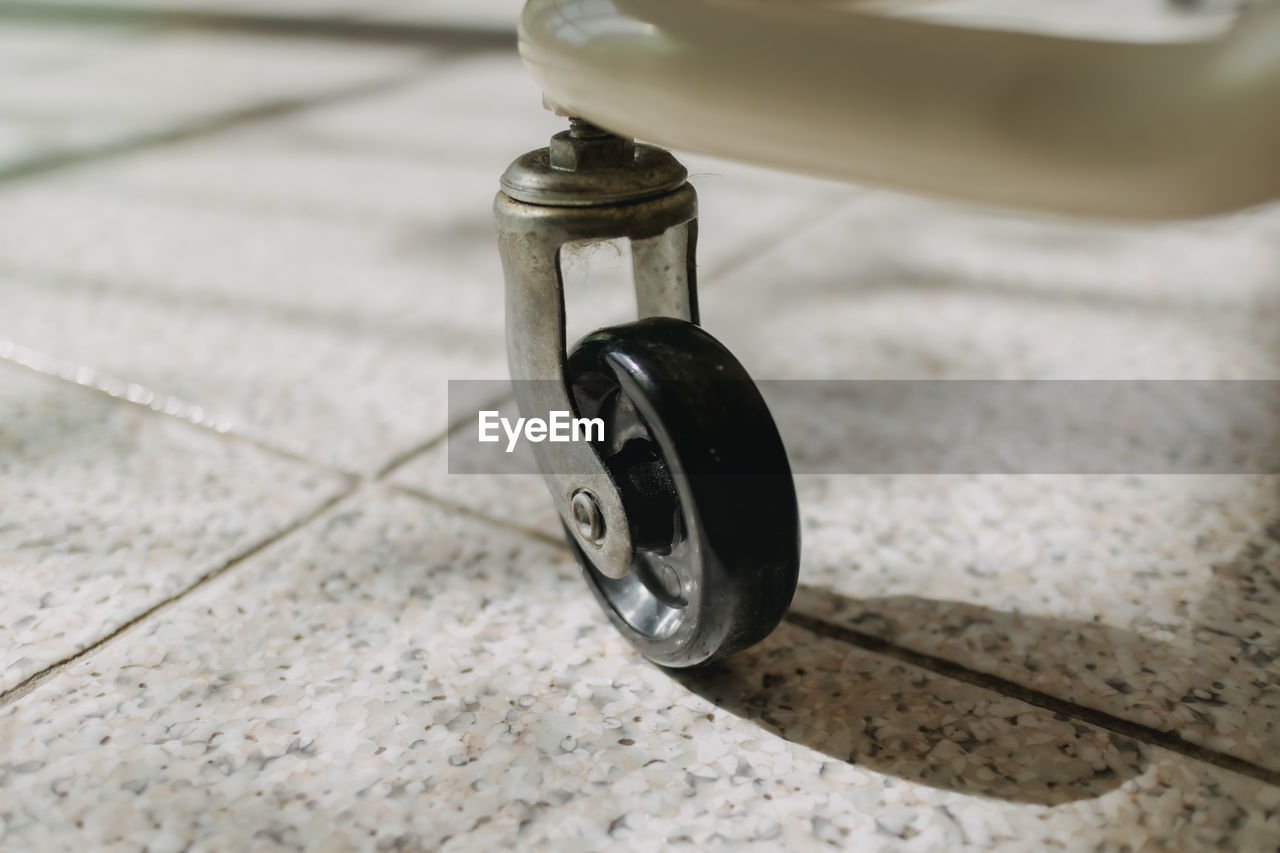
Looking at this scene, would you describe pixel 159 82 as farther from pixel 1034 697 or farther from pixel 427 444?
pixel 1034 697

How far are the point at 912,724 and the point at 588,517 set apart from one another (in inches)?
10.0

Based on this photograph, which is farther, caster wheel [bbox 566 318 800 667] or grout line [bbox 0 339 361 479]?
grout line [bbox 0 339 361 479]

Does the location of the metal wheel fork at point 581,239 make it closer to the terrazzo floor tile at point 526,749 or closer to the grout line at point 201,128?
the terrazzo floor tile at point 526,749

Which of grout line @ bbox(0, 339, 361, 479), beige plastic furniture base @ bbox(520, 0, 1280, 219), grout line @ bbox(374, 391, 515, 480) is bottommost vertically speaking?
grout line @ bbox(374, 391, 515, 480)

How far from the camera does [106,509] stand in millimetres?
1062

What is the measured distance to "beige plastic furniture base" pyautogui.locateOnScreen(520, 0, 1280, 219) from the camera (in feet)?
1.71

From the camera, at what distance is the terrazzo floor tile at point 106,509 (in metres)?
0.92

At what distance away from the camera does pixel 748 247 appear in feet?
5.58

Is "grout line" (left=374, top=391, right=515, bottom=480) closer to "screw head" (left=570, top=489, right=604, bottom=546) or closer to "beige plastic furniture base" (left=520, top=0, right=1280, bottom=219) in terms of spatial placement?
"screw head" (left=570, top=489, right=604, bottom=546)

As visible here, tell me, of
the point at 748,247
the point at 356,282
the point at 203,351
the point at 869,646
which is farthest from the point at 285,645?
the point at 748,247

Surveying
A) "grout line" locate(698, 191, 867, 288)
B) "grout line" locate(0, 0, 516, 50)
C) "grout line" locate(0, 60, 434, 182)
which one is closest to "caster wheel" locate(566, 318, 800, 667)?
"grout line" locate(698, 191, 867, 288)

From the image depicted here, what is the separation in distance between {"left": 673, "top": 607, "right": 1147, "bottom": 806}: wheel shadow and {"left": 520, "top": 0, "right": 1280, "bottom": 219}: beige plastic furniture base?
368 mm
